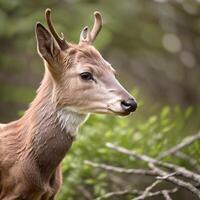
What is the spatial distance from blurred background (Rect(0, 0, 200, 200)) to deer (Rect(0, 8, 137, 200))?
1747 millimetres

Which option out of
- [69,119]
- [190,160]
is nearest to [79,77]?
[69,119]

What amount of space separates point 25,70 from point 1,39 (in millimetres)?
1092

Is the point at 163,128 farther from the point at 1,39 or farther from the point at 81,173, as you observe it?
the point at 1,39

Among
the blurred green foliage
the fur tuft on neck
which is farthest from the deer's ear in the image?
the blurred green foliage

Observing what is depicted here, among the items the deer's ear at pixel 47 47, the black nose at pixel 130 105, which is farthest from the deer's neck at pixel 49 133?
the black nose at pixel 130 105

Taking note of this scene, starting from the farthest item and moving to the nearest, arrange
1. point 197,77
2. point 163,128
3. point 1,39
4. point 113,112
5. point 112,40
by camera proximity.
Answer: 1. point 197,77
2. point 112,40
3. point 1,39
4. point 163,128
5. point 113,112

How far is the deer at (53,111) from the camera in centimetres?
477

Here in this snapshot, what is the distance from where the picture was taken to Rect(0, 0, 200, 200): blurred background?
692cm

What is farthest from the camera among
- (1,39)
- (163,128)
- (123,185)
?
(1,39)

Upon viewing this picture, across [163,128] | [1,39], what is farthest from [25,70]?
[163,128]

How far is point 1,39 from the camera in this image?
9.48 meters

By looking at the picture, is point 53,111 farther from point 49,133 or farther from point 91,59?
point 91,59

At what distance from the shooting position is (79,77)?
4.81 metres

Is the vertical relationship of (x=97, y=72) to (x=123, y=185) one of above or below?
above
